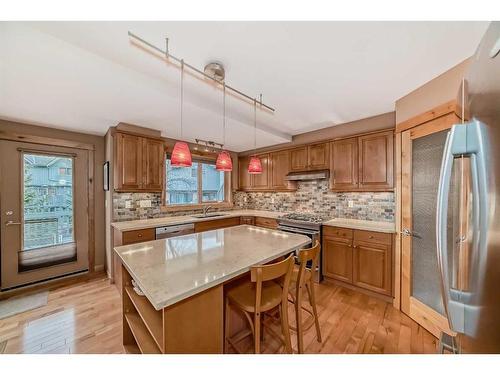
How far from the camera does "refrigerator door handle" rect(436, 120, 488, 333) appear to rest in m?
0.53

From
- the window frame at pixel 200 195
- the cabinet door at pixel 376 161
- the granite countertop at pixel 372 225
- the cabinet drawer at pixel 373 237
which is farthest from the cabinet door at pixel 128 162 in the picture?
the cabinet door at pixel 376 161

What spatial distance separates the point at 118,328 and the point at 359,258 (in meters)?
2.74

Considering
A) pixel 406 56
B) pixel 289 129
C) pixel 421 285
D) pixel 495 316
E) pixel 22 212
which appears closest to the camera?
pixel 495 316

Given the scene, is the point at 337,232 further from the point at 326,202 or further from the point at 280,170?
the point at 280,170

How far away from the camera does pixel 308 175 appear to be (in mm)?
3176

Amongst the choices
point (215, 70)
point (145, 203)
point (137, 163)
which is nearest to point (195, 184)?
point (145, 203)

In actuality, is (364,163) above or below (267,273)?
above

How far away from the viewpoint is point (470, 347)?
62 cm

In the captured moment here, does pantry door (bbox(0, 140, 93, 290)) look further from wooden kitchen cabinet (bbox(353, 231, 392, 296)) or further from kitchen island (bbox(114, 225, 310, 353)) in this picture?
wooden kitchen cabinet (bbox(353, 231, 392, 296))

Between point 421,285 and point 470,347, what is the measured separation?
5.27 ft

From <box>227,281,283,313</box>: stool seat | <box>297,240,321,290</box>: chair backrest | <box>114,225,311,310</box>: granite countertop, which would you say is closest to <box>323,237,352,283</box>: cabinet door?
<box>114,225,311,310</box>: granite countertop

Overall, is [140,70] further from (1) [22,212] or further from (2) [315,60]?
(1) [22,212]

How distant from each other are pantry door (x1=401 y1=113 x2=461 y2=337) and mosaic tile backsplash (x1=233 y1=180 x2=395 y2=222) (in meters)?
0.79

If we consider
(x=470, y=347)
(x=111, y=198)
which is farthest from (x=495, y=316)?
(x=111, y=198)
